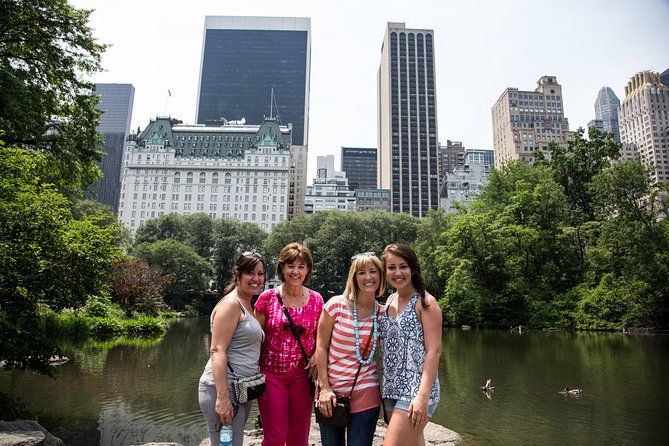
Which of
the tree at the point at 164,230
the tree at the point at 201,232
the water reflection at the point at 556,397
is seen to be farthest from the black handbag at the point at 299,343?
the tree at the point at 164,230

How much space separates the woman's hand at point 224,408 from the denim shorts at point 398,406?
1151mm

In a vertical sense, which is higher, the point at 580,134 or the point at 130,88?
the point at 130,88

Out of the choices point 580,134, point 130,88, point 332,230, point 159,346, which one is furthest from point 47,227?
point 130,88

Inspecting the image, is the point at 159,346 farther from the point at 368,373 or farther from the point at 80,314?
the point at 368,373

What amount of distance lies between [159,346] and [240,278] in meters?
17.8

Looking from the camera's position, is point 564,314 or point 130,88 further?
point 130,88

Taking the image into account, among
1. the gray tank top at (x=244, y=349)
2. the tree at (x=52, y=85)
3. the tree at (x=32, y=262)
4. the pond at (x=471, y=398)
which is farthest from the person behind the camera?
the tree at (x=52, y=85)

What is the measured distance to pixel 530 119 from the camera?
3944 inches

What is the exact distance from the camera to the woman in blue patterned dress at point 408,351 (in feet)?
9.92

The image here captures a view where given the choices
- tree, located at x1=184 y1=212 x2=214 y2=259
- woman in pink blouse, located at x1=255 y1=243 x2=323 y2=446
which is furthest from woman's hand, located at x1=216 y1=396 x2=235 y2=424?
tree, located at x1=184 y1=212 x2=214 y2=259

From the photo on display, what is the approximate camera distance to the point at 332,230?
5253 cm

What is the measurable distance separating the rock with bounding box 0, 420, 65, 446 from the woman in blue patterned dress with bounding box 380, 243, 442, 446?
4568 mm

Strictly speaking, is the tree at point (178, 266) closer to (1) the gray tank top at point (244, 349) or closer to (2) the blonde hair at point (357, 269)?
(1) the gray tank top at point (244, 349)

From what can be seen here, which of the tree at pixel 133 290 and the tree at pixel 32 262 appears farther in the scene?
the tree at pixel 133 290
